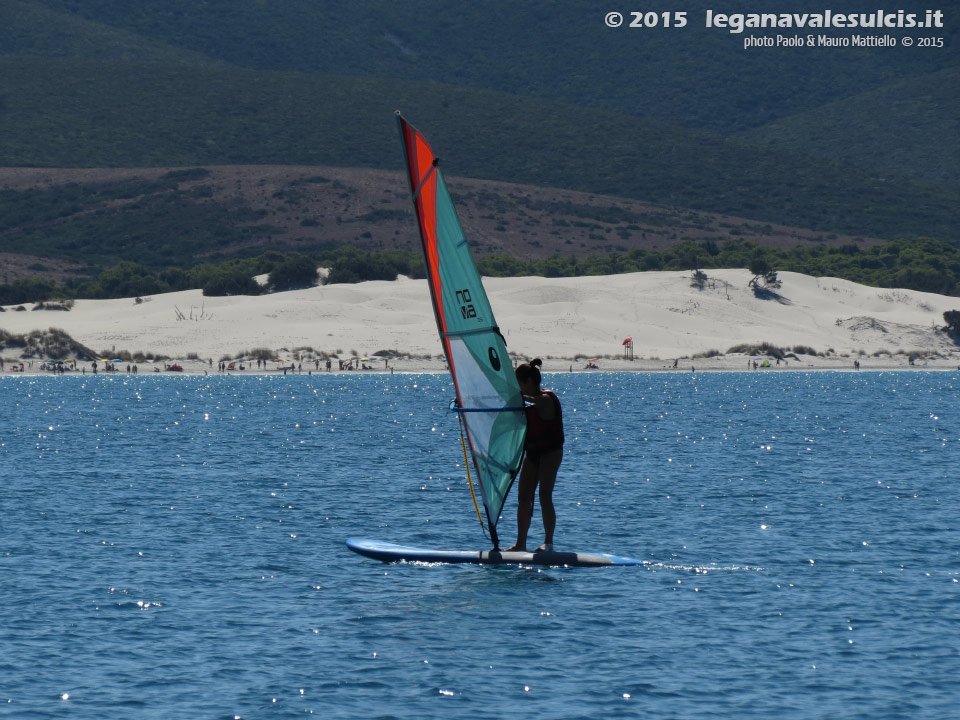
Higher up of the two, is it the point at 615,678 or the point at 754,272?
the point at 754,272

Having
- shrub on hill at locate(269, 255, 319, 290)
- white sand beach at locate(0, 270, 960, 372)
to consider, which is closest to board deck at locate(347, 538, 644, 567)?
white sand beach at locate(0, 270, 960, 372)

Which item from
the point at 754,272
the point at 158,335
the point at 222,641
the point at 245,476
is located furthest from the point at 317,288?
the point at 222,641

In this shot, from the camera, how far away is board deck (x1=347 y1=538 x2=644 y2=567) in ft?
74.5

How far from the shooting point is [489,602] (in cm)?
2100

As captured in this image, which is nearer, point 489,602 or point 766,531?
point 489,602

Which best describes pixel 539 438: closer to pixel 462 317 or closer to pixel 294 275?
pixel 462 317

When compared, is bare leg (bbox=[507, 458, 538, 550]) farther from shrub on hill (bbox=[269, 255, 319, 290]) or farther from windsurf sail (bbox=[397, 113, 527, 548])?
shrub on hill (bbox=[269, 255, 319, 290])

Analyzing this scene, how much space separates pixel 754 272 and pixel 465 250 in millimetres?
123658

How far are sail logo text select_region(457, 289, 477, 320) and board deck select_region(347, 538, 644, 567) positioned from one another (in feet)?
12.7

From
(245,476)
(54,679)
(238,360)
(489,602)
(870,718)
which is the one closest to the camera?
(870,718)

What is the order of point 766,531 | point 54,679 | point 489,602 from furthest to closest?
point 766,531 → point 489,602 → point 54,679

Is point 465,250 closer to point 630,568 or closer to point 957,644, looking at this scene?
point 630,568

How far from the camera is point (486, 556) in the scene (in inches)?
903

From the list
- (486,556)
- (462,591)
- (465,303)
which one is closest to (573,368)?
(486,556)
